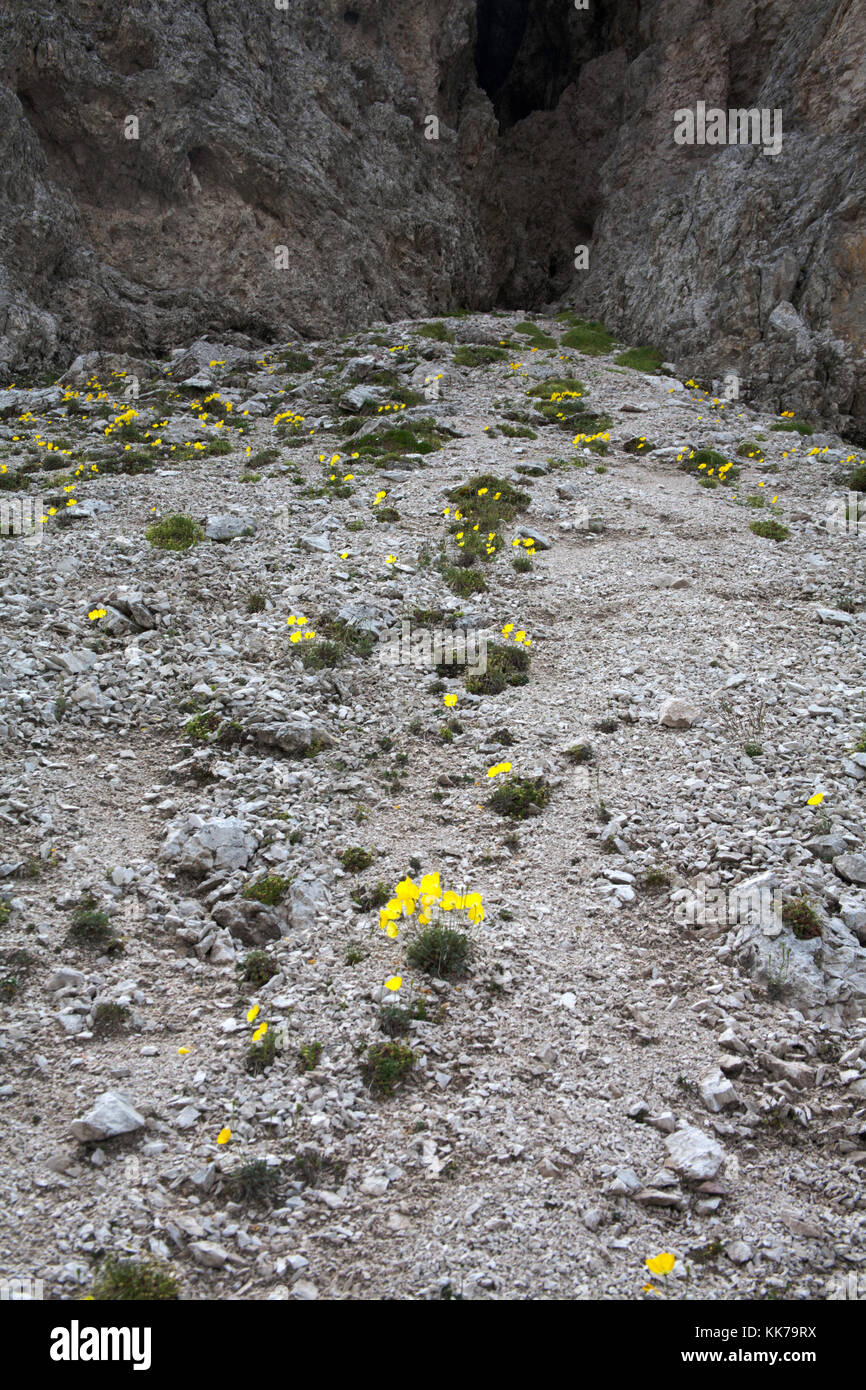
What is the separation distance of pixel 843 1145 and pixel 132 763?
26.9 ft

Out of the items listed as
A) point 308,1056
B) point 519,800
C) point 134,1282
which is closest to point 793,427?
point 519,800

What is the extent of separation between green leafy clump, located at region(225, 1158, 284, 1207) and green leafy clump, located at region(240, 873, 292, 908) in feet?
8.63

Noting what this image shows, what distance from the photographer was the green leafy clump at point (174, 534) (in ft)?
47.9

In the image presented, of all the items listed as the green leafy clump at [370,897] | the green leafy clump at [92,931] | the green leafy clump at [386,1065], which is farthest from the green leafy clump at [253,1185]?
the green leafy clump at [370,897]

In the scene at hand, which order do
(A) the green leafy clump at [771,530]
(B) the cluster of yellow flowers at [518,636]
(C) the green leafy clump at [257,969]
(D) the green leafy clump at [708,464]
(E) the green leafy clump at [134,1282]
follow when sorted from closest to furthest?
(E) the green leafy clump at [134,1282] < (C) the green leafy clump at [257,969] < (B) the cluster of yellow flowers at [518,636] < (A) the green leafy clump at [771,530] < (D) the green leafy clump at [708,464]

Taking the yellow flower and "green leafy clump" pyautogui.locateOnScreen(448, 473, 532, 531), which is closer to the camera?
the yellow flower

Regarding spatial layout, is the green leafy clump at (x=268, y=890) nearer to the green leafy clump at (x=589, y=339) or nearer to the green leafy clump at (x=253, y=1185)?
the green leafy clump at (x=253, y=1185)

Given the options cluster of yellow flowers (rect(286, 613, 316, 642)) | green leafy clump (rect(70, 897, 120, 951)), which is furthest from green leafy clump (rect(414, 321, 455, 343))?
green leafy clump (rect(70, 897, 120, 951))

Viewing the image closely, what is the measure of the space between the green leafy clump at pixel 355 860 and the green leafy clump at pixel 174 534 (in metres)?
8.57

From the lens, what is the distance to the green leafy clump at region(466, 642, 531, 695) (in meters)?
11.7

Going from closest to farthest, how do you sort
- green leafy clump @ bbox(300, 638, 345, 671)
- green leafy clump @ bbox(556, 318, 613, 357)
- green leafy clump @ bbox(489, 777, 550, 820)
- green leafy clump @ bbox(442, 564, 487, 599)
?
1. green leafy clump @ bbox(489, 777, 550, 820)
2. green leafy clump @ bbox(300, 638, 345, 671)
3. green leafy clump @ bbox(442, 564, 487, 599)
4. green leafy clump @ bbox(556, 318, 613, 357)

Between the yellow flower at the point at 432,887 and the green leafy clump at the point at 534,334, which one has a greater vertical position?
the green leafy clump at the point at 534,334

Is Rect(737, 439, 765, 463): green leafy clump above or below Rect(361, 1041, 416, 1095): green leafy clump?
above

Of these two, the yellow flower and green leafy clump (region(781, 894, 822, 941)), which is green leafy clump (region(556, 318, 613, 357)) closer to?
green leafy clump (region(781, 894, 822, 941))
